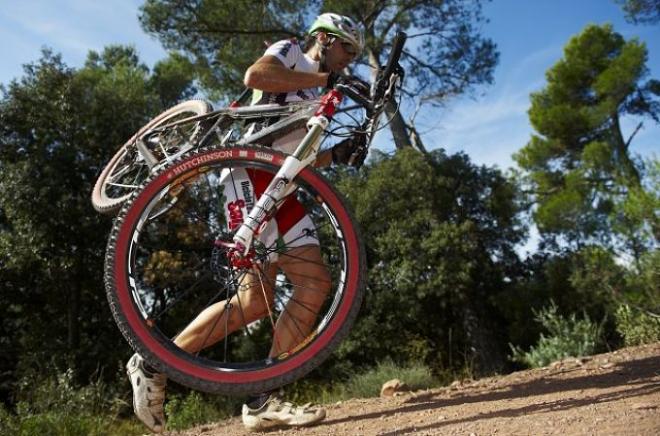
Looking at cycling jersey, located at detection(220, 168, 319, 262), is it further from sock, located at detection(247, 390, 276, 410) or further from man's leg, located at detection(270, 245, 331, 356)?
sock, located at detection(247, 390, 276, 410)

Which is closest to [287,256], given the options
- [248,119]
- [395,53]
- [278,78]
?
[248,119]

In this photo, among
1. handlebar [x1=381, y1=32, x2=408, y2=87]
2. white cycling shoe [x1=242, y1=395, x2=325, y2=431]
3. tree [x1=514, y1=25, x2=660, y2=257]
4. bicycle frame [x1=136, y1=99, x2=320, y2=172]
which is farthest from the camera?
tree [x1=514, y1=25, x2=660, y2=257]

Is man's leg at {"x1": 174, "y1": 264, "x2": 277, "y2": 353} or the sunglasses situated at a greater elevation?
the sunglasses

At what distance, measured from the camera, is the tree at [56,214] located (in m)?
14.0

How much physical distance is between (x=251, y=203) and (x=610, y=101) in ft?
70.2

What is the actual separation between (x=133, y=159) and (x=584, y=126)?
21.2m

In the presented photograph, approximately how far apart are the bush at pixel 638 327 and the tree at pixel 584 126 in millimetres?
8091

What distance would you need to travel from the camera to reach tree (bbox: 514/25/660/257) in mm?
19125

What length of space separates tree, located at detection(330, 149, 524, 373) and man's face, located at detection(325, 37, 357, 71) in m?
11.0

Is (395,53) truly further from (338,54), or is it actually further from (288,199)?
(288,199)

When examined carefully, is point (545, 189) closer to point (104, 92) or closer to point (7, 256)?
point (104, 92)

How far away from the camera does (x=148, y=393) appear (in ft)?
10.4

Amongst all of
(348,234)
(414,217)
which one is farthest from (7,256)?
(348,234)

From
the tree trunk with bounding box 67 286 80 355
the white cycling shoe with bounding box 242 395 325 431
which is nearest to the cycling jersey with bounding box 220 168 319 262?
the white cycling shoe with bounding box 242 395 325 431
